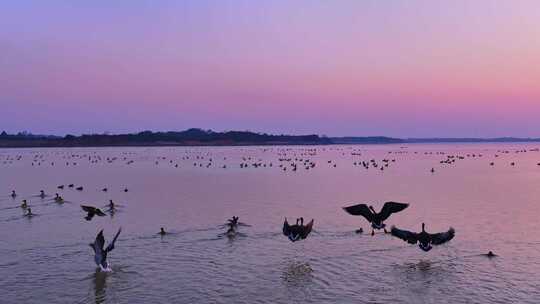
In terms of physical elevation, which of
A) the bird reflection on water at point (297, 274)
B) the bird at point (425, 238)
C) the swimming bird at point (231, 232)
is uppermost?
the bird at point (425, 238)

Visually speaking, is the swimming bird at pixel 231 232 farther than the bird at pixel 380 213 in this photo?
Yes

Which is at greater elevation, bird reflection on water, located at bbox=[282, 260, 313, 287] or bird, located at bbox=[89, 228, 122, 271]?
bird, located at bbox=[89, 228, 122, 271]

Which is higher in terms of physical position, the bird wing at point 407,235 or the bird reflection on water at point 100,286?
the bird wing at point 407,235

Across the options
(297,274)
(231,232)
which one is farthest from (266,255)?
(231,232)

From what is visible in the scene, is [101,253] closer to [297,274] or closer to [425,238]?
[297,274]

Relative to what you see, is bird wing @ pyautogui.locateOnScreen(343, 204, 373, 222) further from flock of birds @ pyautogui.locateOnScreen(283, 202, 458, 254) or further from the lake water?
the lake water

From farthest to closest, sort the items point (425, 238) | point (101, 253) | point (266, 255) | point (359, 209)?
1. point (359, 209)
2. point (266, 255)
3. point (425, 238)
4. point (101, 253)

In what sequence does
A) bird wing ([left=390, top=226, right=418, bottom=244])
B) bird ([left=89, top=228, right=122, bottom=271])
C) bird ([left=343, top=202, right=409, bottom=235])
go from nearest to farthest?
bird ([left=89, top=228, right=122, bottom=271]) < bird wing ([left=390, top=226, right=418, bottom=244]) < bird ([left=343, top=202, right=409, bottom=235])

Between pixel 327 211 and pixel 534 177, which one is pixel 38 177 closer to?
pixel 327 211

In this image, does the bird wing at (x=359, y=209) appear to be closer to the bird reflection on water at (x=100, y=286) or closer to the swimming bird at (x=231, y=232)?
the swimming bird at (x=231, y=232)

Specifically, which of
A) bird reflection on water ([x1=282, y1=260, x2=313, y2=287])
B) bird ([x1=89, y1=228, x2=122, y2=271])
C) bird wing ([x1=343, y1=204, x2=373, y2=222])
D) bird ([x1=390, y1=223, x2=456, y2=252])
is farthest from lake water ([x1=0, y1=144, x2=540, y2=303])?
bird wing ([x1=343, y1=204, x2=373, y2=222])

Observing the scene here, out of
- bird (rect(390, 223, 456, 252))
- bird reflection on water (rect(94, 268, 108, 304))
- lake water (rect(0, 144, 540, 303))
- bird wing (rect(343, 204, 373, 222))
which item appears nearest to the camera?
bird reflection on water (rect(94, 268, 108, 304))

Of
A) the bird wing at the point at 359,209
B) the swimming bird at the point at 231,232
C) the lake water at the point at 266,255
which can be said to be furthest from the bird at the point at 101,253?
the bird wing at the point at 359,209

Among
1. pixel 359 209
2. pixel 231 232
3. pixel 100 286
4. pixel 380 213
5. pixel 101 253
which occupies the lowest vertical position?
pixel 100 286
